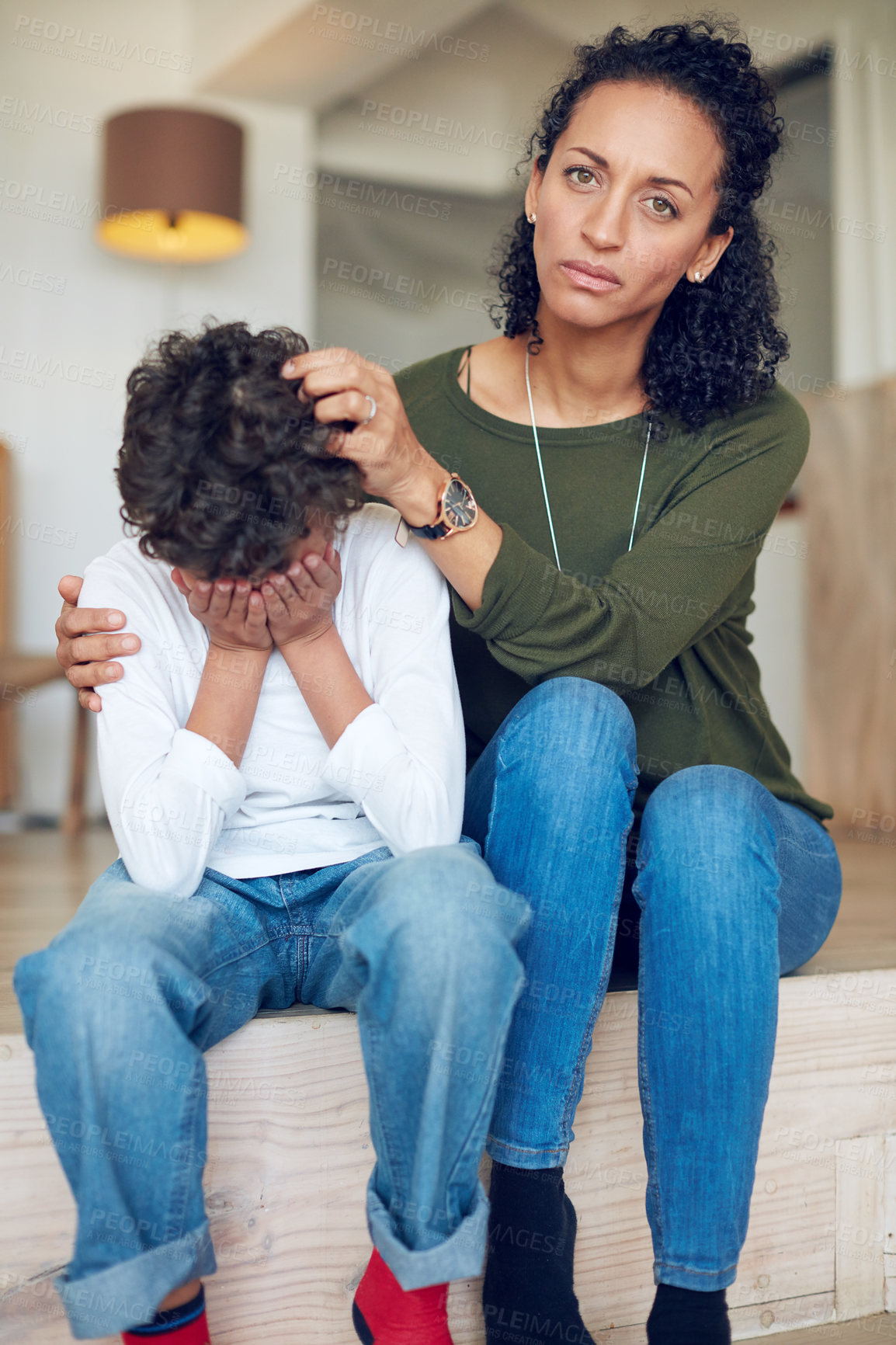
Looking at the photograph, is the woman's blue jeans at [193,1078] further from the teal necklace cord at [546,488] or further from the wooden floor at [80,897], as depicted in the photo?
the teal necklace cord at [546,488]

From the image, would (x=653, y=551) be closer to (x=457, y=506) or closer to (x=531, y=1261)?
(x=457, y=506)

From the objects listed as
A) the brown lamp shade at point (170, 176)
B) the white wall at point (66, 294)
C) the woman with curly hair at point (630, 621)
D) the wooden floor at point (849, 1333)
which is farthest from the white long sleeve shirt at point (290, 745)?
the white wall at point (66, 294)

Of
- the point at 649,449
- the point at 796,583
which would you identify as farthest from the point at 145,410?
the point at 796,583

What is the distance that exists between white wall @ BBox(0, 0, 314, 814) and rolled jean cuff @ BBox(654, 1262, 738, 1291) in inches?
105

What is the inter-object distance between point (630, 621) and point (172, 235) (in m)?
2.55

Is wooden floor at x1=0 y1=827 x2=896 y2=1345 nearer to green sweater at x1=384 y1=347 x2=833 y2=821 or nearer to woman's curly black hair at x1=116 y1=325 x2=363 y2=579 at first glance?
green sweater at x1=384 y1=347 x2=833 y2=821

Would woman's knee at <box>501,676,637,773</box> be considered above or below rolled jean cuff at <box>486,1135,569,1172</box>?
above

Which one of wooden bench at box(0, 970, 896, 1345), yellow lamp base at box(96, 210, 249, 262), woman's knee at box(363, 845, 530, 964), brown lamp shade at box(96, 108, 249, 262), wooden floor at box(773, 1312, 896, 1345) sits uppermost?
brown lamp shade at box(96, 108, 249, 262)

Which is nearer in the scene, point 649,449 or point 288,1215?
point 288,1215

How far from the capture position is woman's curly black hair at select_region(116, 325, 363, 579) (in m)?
0.82

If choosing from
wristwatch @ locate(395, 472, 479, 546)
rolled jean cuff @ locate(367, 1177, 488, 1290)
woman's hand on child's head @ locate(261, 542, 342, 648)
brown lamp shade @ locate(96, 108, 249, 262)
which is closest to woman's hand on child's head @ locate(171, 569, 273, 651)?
woman's hand on child's head @ locate(261, 542, 342, 648)

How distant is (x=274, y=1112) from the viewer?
2.95ft

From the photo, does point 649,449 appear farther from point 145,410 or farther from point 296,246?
point 296,246

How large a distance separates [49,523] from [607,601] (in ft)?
8.90
